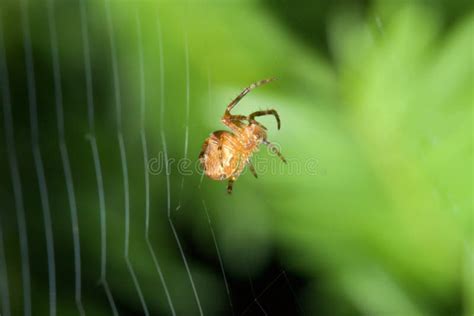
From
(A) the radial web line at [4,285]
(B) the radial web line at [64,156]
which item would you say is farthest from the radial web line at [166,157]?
(A) the radial web line at [4,285]

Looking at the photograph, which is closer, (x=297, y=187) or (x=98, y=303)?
(x=297, y=187)

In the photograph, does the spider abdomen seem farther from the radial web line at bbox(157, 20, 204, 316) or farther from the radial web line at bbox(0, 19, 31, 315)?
the radial web line at bbox(0, 19, 31, 315)

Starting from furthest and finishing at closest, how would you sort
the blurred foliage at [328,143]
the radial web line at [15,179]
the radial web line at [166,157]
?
1. the radial web line at [15,179]
2. the radial web line at [166,157]
3. the blurred foliage at [328,143]

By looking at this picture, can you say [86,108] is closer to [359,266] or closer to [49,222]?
[49,222]

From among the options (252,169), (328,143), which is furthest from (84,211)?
(328,143)

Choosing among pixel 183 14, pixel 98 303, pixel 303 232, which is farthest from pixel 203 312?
pixel 183 14

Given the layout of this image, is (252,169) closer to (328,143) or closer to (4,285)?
(328,143)

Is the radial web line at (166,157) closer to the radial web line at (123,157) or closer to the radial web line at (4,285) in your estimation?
the radial web line at (123,157)
